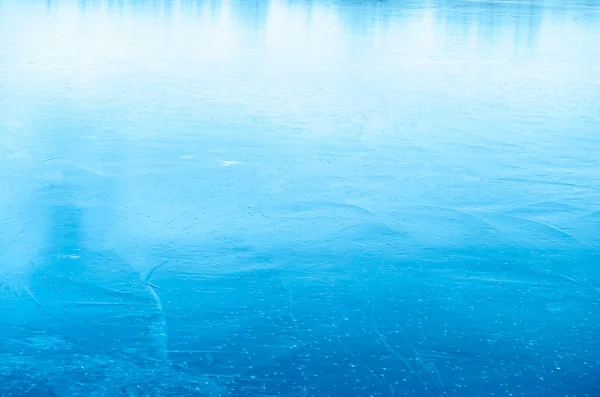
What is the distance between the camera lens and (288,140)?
908 cm

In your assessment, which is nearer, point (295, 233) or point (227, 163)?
point (295, 233)

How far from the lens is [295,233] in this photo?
6.38 m

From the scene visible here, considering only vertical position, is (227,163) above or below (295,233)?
above

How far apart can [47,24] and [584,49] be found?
1210 centimetres

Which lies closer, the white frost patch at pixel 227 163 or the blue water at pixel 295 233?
the blue water at pixel 295 233

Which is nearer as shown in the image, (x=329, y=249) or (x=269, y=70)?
(x=329, y=249)

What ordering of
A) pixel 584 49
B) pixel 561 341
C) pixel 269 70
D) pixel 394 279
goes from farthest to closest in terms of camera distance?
pixel 584 49
pixel 269 70
pixel 394 279
pixel 561 341

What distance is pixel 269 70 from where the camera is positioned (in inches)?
549

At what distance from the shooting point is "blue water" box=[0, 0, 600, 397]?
14.9ft

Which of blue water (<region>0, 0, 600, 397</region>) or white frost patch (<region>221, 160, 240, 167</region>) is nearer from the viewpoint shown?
blue water (<region>0, 0, 600, 397</region>)

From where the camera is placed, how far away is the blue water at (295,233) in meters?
4.55

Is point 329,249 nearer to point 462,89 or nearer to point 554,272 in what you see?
point 554,272

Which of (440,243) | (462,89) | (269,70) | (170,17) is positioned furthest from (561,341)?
(170,17)

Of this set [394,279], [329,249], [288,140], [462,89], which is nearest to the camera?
[394,279]
